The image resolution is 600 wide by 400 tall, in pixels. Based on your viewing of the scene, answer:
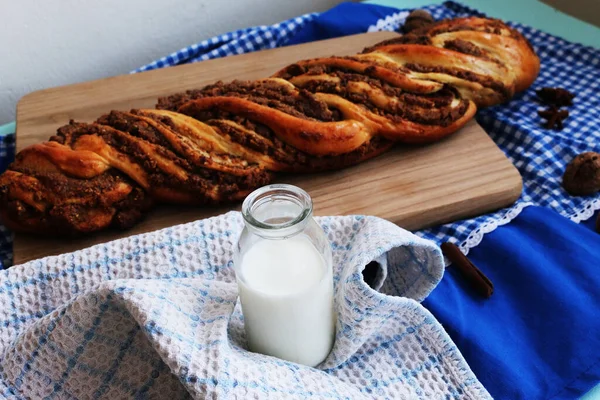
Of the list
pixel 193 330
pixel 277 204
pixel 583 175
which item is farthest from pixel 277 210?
pixel 583 175

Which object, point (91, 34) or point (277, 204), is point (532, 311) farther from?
point (91, 34)

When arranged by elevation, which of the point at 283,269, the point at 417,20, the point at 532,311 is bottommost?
the point at 532,311

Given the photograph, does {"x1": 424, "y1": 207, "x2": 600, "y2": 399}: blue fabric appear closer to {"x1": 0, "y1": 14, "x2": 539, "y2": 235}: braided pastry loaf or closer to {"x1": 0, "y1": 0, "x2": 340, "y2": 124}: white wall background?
{"x1": 0, "y1": 14, "x2": 539, "y2": 235}: braided pastry loaf

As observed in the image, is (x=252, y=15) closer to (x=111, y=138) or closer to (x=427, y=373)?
(x=111, y=138)

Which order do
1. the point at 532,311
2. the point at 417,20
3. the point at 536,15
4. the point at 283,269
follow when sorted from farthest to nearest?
the point at 536,15
the point at 417,20
the point at 532,311
the point at 283,269

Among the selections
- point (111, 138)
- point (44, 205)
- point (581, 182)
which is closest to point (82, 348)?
point (44, 205)

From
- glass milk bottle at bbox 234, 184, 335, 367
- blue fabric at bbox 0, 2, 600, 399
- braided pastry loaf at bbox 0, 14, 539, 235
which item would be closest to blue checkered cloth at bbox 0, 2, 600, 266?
blue fabric at bbox 0, 2, 600, 399
